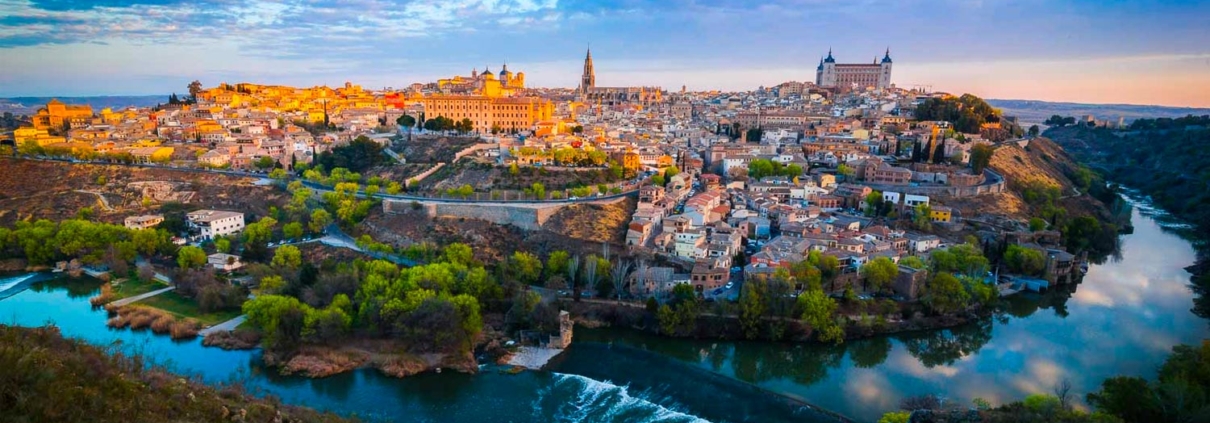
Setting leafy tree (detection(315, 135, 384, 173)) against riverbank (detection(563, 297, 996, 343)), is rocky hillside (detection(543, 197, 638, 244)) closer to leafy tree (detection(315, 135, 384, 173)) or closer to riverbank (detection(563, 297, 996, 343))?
riverbank (detection(563, 297, 996, 343))

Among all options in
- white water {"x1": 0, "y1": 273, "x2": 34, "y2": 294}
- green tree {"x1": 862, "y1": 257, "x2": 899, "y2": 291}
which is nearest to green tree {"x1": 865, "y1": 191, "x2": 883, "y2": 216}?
green tree {"x1": 862, "y1": 257, "x2": 899, "y2": 291}

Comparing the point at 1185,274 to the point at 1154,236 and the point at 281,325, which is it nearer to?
the point at 1154,236

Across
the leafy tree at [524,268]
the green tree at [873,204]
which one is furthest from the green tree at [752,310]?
the green tree at [873,204]

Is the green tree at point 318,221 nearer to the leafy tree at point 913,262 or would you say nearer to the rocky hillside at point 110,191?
the rocky hillside at point 110,191

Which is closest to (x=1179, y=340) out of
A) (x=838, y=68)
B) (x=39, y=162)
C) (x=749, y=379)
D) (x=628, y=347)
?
(x=749, y=379)

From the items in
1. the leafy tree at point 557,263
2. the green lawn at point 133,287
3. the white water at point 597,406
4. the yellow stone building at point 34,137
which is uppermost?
the yellow stone building at point 34,137

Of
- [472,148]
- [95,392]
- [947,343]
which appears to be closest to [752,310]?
[947,343]
